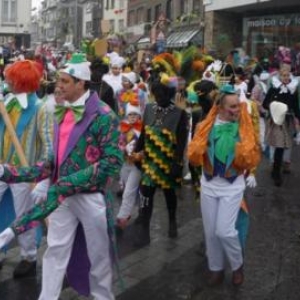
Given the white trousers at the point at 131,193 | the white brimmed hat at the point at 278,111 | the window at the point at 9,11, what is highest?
the window at the point at 9,11

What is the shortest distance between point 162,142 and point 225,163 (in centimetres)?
129

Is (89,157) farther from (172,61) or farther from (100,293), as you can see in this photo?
(172,61)

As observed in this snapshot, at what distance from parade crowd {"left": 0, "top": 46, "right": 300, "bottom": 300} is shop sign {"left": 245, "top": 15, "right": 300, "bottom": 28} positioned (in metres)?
19.1

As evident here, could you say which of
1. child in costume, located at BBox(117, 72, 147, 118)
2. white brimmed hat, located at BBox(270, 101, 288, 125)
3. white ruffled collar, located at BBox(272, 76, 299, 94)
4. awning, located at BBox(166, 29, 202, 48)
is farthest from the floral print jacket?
awning, located at BBox(166, 29, 202, 48)

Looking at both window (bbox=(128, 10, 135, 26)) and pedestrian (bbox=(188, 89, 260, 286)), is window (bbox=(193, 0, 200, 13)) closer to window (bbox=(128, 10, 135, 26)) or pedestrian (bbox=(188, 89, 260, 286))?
window (bbox=(128, 10, 135, 26))

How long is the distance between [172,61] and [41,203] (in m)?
3.00

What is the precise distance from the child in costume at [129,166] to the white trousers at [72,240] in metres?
2.05

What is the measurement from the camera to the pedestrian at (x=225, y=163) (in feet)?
15.2

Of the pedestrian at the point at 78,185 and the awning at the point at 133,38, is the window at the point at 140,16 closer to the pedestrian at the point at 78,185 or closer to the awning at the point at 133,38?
the awning at the point at 133,38

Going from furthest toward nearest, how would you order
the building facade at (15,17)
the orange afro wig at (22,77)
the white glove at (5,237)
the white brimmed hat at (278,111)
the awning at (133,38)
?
the building facade at (15,17)
the awning at (133,38)
the white brimmed hat at (278,111)
the orange afro wig at (22,77)
the white glove at (5,237)

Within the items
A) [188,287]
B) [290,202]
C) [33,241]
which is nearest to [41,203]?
[33,241]

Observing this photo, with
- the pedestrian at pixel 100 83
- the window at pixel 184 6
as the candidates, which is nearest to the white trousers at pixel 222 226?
the pedestrian at pixel 100 83

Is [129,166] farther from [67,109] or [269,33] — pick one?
[269,33]

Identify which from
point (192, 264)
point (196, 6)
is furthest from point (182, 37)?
point (192, 264)
